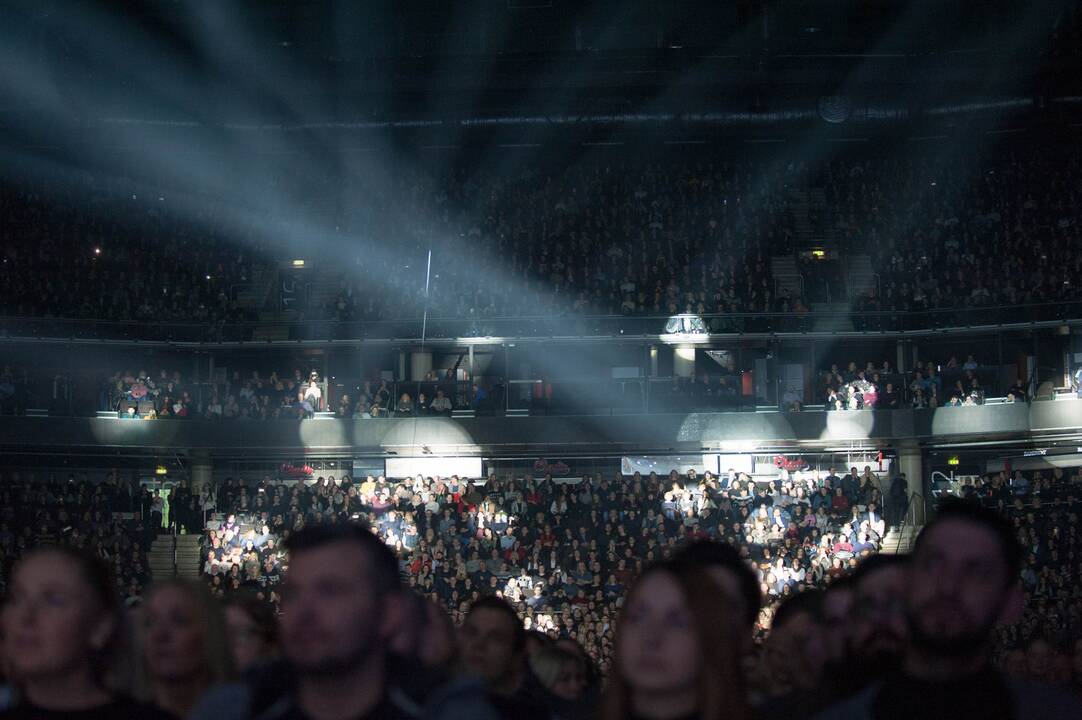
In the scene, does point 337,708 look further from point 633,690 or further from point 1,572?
point 1,572

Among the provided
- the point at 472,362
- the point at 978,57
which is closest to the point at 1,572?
the point at 472,362

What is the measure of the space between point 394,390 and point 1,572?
10878 mm

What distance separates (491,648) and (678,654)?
2.45m

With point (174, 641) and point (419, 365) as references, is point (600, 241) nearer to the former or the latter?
point (419, 365)

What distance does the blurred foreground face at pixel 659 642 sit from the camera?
3.25m

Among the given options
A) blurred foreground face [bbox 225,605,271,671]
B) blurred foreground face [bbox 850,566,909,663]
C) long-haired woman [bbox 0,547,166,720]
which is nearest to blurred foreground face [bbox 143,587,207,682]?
long-haired woman [bbox 0,547,166,720]

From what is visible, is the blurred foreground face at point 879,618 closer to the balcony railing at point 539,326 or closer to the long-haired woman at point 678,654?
the long-haired woman at point 678,654

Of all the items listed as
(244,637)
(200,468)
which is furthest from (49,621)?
(200,468)

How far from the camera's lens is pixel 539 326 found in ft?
112

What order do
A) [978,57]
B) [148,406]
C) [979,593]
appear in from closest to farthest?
1. [979,593]
2. [148,406]
3. [978,57]

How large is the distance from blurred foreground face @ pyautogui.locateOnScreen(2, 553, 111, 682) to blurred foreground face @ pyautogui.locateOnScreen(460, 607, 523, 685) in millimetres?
A: 2100

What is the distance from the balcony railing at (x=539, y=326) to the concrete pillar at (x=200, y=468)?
11.5 feet

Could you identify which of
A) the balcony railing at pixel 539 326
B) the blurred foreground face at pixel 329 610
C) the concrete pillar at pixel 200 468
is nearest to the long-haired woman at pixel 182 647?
the blurred foreground face at pixel 329 610

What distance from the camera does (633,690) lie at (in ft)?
11.0
